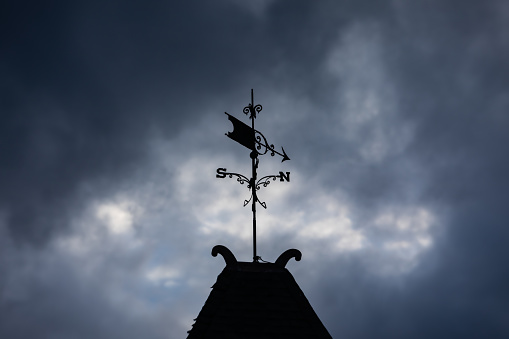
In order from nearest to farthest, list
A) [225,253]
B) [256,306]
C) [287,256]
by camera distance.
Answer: [256,306]
[225,253]
[287,256]

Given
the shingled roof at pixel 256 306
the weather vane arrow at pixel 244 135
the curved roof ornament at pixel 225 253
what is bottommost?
the shingled roof at pixel 256 306

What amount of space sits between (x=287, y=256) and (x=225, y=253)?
3.42 feet

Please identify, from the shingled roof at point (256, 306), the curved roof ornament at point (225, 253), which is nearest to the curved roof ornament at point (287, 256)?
the shingled roof at point (256, 306)

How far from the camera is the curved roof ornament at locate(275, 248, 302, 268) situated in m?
7.49

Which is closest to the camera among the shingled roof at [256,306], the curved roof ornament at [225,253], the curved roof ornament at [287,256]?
the shingled roof at [256,306]

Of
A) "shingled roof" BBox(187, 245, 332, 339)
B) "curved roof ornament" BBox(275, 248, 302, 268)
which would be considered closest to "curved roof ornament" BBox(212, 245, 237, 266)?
"shingled roof" BBox(187, 245, 332, 339)

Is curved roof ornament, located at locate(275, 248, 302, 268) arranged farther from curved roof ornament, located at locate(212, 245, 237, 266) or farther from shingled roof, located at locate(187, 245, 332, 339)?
curved roof ornament, located at locate(212, 245, 237, 266)

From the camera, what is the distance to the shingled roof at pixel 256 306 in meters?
6.50

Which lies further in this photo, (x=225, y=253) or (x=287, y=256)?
(x=287, y=256)

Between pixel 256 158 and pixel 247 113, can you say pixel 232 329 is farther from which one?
pixel 247 113

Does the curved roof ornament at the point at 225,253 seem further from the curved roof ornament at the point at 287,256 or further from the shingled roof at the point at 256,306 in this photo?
the curved roof ornament at the point at 287,256

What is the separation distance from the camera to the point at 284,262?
7.50 meters

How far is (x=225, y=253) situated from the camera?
7.41m

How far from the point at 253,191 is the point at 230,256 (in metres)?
1.52
